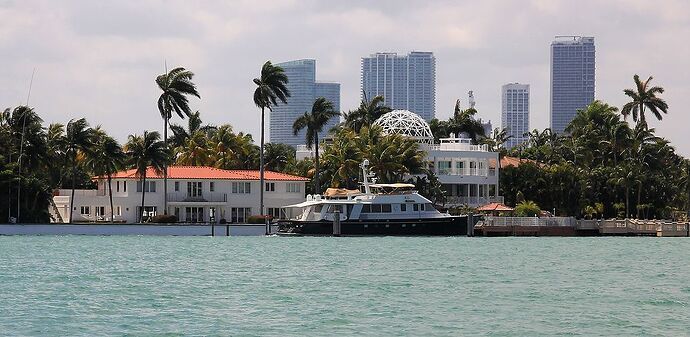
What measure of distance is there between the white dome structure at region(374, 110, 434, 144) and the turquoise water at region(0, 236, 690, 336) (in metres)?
40.6

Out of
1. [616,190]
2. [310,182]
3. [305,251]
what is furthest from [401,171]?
[305,251]

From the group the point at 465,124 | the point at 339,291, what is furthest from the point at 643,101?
the point at 339,291

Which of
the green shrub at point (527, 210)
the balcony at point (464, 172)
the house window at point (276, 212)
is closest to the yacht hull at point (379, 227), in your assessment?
the house window at point (276, 212)

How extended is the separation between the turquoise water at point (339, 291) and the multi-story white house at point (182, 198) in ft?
88.1

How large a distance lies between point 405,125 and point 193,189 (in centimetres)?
2217

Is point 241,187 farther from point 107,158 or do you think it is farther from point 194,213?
point 107,158

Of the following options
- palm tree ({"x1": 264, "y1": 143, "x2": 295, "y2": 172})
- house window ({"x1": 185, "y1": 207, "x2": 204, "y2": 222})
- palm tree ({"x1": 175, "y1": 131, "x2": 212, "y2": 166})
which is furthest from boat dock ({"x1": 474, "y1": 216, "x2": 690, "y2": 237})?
palm tree ({"x1": 264, "y1": 143, "x2": 295, "y2": 172})

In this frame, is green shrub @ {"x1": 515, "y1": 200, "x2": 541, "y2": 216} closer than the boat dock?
No

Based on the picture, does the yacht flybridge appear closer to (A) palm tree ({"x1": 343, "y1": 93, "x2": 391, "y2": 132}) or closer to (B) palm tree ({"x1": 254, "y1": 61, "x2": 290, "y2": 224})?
(B) palm tree ({"x1": 254, "y1": 61, "x2": 290, "y2": 224})

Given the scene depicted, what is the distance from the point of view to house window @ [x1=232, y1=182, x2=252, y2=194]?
327 feet

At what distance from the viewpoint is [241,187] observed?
328 feet

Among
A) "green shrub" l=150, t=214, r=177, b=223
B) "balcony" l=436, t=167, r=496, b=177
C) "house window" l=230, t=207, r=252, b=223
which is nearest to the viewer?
"green shrub" l=150, t=214, r=177, b=223

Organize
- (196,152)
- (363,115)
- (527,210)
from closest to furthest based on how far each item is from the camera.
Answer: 1. (527,210)
2. (196,152)
3. (363,115)

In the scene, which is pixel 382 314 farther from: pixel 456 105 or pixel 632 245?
pixel 456 105
